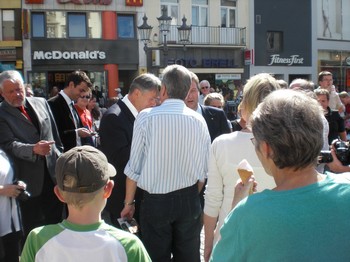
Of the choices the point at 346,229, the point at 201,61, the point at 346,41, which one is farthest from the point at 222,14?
the point at 346,229

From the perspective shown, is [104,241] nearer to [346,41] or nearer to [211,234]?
[211,234]

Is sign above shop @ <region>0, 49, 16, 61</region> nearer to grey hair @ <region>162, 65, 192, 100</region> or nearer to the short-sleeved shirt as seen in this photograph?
grey hair @ <region>162, 65, 192, 100</region>

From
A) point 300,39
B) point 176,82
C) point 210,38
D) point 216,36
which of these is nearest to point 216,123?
point 176,82

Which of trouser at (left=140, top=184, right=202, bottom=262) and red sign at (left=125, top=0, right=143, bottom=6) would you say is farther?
red sign at (left=125, top=0, right=143, bottom=6)

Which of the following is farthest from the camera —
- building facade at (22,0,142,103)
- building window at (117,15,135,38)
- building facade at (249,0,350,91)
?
building facade at (249,0,350,91)

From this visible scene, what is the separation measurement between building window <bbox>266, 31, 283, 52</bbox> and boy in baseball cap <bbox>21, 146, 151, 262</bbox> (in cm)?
2606

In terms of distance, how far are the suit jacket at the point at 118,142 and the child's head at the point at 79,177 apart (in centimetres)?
187

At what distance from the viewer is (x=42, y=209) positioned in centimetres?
426

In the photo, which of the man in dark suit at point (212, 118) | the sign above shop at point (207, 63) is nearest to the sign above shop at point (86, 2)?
the sign above shop at point (207, 63)

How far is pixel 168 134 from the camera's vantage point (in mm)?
3221

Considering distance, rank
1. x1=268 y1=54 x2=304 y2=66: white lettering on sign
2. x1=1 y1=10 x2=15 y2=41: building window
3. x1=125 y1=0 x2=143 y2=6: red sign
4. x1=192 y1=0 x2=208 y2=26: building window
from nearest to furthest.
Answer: x1=1 y1=10 x2=15 y2=41: building window < x1=125 y1=0 x2=143 y2=6: red sign < x1=192 y1=0 x2=208 y2=26: building window < x1=268 y1=54 x2=304 y2=66: white lettering on sign

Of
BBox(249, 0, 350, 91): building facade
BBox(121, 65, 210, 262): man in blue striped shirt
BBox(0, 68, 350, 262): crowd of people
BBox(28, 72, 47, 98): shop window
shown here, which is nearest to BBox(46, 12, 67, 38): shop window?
BBox(28, 72, 47, 98): shop window

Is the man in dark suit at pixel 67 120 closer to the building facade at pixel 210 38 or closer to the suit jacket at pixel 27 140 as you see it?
the suit jacket at pixel 27 140

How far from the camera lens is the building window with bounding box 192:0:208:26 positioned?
2517cm
